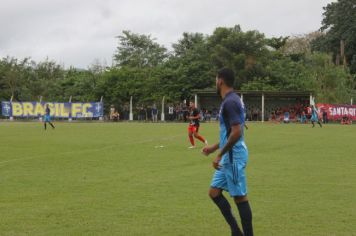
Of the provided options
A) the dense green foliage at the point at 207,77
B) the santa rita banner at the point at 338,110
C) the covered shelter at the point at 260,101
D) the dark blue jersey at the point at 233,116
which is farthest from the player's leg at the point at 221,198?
the dense green foliage at the point at 207,77

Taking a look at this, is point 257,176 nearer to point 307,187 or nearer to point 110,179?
point 307,187

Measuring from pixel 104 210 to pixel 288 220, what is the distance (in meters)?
2.87

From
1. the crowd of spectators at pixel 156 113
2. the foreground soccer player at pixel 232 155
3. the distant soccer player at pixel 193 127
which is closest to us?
the foreground soccer player at pixel 232 155

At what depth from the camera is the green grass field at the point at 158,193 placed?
763 cm

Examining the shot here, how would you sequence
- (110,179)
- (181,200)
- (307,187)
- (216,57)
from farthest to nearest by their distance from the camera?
1. (216,57)
2. (110,179)
3. (307,187)
4. (181,200)

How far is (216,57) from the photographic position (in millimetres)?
57500

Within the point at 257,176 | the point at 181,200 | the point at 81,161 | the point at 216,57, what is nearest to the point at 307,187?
the point at 257,176

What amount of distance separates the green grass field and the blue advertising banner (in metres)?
36.6

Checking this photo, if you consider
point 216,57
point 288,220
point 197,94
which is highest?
point 216,57

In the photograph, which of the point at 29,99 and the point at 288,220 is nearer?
the point at 288,220

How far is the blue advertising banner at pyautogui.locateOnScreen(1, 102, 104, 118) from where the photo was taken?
5497 centimetres

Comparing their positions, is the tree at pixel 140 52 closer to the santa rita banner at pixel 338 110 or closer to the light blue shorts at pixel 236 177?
the santa rita banner at pixel 338 110

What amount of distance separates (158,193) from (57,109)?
46.2 m

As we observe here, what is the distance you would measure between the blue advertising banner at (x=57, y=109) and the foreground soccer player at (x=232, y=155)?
49.5m
